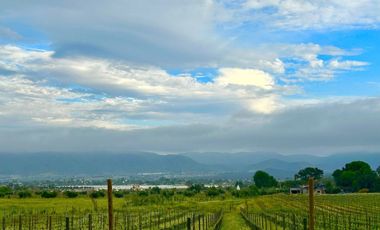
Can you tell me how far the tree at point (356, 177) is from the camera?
103625 millimetres

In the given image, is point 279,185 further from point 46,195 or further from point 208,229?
point 208,229

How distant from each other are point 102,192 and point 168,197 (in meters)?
10.00

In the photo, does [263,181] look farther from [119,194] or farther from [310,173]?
[119,194]

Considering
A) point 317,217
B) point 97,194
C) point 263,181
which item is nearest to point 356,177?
point 263,181

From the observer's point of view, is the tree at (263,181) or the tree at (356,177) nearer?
the tree at (356,177)

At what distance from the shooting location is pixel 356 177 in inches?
4274

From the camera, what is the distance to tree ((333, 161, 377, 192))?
10362 cm

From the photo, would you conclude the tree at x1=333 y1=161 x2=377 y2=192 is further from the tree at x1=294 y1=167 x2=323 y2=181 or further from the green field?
the green field

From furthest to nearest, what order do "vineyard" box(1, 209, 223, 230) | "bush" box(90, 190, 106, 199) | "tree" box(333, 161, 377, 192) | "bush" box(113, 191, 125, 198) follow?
1. "tree" box(333, 161, 377, 192)
2. "bush" box(113, 191, 125, 198)
3. "bush" box(90, 190, 106, 199)
4. "vineyard" box(1, 209, 223, 230)

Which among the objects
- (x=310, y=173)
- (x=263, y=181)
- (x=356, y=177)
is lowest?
(x=263, y=181)

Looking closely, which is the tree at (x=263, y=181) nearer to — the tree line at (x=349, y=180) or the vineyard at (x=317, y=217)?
the tree line at (x=349, y=180)

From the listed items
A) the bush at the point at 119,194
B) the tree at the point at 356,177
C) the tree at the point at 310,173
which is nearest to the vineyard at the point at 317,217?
the bush at the point at 119,194

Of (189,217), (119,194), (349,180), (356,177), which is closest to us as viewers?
(189,217)

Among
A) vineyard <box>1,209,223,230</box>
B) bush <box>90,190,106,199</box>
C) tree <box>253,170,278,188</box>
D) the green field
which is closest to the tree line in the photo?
tree <box>253,170,278,188</box>
